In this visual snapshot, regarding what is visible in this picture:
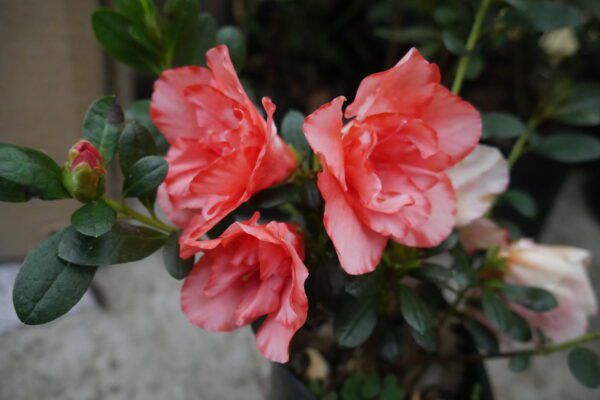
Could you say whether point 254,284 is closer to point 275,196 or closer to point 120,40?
point 275,196

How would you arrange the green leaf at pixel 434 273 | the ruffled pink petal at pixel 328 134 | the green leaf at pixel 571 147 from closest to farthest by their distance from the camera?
the ruffled pink petal at pixel 328 134 < the green leaf at pixel 434 273 < the green leaf at pixel 571 147

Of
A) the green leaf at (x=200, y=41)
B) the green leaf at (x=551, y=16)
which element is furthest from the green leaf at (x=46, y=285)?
the green leaf at (x=551, y=16)

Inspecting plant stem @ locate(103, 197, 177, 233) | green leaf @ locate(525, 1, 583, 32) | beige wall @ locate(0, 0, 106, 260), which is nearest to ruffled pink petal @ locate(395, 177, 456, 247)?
plant stem @ locate(103, 197, 177, 233)

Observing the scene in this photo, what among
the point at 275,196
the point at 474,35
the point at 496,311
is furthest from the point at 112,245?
the point at 474,35

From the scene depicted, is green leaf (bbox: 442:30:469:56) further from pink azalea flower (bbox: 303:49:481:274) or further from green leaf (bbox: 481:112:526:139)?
pink azalea flower (bbox: 303:49:481:274)

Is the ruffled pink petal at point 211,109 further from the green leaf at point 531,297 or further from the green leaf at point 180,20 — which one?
the green leaf at point 531,297

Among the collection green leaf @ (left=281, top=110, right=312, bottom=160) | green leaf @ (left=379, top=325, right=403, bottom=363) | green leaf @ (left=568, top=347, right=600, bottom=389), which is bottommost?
green leaf @ (left=568, top=347, right=600, bottom=389)

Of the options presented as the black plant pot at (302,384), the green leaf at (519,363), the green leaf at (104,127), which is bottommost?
the black plant pot at (302,384)
